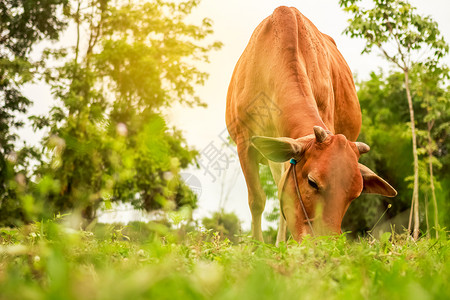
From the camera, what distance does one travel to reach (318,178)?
11.2ft

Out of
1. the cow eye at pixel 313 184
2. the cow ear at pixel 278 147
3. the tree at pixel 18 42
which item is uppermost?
the tree at pixel 18 42

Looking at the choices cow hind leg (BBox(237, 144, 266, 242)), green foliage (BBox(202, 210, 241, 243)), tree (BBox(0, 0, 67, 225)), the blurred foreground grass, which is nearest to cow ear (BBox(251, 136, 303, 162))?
green foliage (BBox(202, 210, 241, 243))

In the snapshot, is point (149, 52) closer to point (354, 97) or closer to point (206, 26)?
point (206, 26)

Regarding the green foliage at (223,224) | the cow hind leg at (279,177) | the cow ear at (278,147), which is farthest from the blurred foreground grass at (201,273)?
the cow hind leg at (279,177)

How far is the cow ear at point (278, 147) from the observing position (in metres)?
3.61

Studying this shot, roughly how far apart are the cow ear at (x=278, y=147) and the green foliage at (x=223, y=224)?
60 cm

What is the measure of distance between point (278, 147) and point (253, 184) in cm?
215

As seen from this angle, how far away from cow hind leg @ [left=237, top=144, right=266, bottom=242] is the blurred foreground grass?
2.78m

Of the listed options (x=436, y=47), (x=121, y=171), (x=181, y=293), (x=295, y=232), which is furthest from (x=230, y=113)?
(x=436, y=47)

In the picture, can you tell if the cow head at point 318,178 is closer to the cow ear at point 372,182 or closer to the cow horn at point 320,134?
the cow horn at point 320,134

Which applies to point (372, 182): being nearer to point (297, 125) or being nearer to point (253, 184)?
point (297, 125)

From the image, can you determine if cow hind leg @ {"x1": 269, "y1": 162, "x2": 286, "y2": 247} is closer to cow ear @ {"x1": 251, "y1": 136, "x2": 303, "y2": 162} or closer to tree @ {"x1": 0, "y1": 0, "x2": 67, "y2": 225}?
cow ear @ {"x1": 251, "y1": 136, "x2": 303, "y2": 162}

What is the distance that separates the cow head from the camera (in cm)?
331

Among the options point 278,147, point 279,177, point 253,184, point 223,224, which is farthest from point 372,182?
point 279,177
